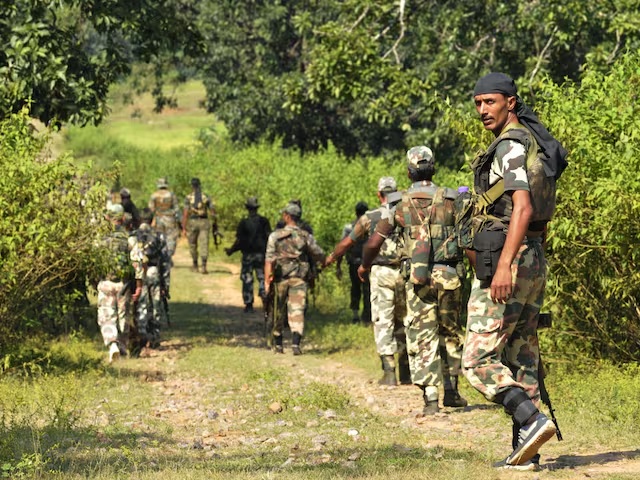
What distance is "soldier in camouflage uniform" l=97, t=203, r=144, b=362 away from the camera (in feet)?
47.3

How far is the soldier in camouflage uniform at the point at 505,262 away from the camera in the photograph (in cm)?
678

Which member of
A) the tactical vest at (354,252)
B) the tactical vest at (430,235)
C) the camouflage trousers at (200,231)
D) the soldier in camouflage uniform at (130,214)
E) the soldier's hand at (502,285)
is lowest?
the camouflage trousers at (200,231)

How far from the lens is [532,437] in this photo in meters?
6.78

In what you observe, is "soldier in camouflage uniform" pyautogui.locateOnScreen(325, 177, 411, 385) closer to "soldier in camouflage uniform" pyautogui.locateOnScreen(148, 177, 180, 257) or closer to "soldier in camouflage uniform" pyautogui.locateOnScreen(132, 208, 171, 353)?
"soldier in camouflage uniform" pyautogui.locateOnScreen(132, 208, 171, 353)

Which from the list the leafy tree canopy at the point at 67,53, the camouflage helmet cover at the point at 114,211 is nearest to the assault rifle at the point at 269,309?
the camouflage helmet cover at the point at 114,211

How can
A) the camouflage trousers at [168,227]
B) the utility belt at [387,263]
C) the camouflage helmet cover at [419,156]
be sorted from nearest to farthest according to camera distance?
the camouflage helmet cover at [419,156], the utility belt at [387,263], the camouflage trousers at [168,227]

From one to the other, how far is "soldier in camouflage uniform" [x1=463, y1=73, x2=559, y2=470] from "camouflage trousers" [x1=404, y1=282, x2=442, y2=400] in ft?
10.5

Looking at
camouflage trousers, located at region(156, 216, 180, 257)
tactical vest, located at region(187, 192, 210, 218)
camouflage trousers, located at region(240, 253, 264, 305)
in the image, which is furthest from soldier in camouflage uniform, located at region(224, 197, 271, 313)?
tactical vest, located at region(187, 192, 210, 218)

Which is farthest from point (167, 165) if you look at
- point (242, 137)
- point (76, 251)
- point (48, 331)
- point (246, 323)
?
point (76, 251)

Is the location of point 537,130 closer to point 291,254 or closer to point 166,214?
point 291,254

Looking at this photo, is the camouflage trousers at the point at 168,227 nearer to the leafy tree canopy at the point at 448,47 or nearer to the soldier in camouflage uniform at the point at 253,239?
the leafy tree canopy at the point at 448,47

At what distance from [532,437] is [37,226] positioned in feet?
23.9

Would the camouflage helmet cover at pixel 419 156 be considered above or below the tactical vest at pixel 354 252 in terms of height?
above

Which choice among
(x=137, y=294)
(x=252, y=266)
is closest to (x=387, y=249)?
(x=137, y=294)
